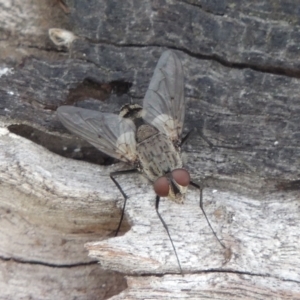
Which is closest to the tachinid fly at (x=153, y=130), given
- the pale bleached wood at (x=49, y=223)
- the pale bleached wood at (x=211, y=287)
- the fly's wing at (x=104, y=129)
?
the fly's wing at (x=104, y=129)

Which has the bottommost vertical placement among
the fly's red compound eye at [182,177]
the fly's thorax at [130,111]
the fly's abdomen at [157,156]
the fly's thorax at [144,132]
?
the fly's red compound eye at [182,177]

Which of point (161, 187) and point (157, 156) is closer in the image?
point (161, 187)

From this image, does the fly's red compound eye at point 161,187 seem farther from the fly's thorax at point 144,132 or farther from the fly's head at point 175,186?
the fly's thorax at point 144,132

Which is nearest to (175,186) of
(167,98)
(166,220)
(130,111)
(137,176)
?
(166,220)

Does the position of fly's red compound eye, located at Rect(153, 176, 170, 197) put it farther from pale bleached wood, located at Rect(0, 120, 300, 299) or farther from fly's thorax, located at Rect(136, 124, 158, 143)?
fly's thorax, located at Rect(136, 124, 158, 143)

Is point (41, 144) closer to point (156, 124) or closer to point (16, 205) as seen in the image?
point (16, 205)

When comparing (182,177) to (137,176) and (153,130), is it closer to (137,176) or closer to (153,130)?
(137,176)
